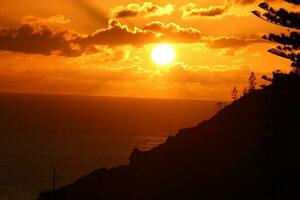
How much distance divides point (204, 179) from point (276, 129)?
76.5ft

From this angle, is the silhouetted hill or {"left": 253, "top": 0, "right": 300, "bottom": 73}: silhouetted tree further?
the silhouetted hill

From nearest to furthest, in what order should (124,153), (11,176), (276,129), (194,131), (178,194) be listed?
1. (276,129)
2. (178,194)
3. (194,131)
4. (11,176)
5. (124,153)

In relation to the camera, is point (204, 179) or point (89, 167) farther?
point (89, 167)

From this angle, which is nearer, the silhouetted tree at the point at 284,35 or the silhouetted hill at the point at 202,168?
the silhouetted tree at the point at 284,35

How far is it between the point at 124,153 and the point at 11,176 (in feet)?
169

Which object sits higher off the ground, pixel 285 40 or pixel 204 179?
pixel 285 40

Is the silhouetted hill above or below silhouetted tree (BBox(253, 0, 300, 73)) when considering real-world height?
below

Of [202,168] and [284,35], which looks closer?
[284,35]

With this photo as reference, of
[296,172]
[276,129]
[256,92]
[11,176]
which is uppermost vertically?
[256,92]

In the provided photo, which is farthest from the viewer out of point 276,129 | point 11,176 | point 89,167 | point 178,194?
point 89,167

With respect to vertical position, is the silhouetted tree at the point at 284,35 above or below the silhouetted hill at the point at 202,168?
above

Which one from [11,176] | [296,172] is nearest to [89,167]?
[11,176]

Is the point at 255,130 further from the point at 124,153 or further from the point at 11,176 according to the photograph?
the point at 124,153

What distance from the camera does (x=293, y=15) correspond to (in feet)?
125
